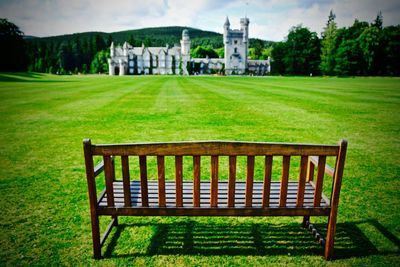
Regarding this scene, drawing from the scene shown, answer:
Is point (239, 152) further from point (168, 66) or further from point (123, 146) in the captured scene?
point (168, 66)

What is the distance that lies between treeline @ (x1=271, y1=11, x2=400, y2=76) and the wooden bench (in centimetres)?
9009

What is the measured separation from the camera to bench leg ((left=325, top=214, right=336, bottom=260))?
3714 mm

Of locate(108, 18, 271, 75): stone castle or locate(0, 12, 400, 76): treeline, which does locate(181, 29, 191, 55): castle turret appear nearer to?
locate(108, 18, 271, 75): stone castle

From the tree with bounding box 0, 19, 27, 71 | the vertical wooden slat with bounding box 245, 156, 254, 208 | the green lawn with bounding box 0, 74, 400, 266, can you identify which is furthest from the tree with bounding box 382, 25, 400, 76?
the tree with bounding box 0, 19, 27, 71

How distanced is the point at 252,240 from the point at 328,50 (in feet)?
316

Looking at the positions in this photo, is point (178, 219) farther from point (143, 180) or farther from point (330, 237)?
point (330, 237)

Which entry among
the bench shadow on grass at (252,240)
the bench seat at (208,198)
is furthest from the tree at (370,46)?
the bench seat at (208,198)

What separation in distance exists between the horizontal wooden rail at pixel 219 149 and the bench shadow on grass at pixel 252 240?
154cm

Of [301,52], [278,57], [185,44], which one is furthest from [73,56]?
[301,52]

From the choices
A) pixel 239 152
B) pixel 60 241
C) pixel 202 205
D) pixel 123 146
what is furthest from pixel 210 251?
pixel 60 241

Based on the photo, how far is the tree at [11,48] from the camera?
75.2 metres

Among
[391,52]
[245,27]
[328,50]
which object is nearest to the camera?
[391,52]

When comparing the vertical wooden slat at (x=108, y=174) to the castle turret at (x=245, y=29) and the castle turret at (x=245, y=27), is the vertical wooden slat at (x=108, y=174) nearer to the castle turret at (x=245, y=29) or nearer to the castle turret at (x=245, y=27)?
the castle turret at (x=245, y=29)

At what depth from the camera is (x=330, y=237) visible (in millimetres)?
3750
